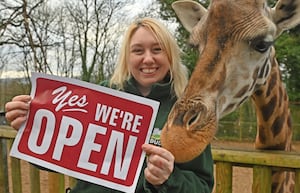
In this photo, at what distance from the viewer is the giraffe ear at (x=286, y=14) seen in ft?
5.31

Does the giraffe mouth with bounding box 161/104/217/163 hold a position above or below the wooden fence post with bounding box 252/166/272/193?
above

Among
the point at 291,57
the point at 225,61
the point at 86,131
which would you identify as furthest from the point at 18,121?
the point at 291,57

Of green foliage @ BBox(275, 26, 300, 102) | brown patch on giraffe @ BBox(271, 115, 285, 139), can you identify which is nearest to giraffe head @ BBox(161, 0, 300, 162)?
brown patch on giraffe @ BBox(271, 115, 285, 139)

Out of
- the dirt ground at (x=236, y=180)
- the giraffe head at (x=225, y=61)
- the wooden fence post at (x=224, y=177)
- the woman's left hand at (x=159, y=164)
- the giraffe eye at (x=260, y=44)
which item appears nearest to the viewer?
the woman's left hand at (x=159, y=164)

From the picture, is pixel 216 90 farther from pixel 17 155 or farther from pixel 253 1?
pixel 17 155

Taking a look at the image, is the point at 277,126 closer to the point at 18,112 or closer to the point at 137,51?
the point at 137,51

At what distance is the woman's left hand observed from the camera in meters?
1.01

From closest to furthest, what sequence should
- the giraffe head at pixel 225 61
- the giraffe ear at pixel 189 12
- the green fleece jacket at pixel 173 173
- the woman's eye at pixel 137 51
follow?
1. the green fleece jacket at pixel 173 173
2. the giraffe head at pixel 225 61
3. the woman's eye at pixel 137 51
4. the giraffe ear at pixel 189 12

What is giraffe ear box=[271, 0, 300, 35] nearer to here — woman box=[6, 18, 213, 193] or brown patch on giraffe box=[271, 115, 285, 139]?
brown patch on giraffe box=[271, 115, 285, 139]

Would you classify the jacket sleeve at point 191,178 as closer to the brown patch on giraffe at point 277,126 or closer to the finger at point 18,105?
the finger at point 18,105

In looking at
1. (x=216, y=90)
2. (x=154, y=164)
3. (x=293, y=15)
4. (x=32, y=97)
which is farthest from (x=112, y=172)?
(x=293, y=15)

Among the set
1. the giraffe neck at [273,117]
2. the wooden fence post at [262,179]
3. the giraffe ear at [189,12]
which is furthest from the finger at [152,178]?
the giraffe ear at [189,12]

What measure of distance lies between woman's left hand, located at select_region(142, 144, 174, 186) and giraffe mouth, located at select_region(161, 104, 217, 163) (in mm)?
116

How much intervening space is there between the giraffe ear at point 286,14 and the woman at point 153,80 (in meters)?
0.48
